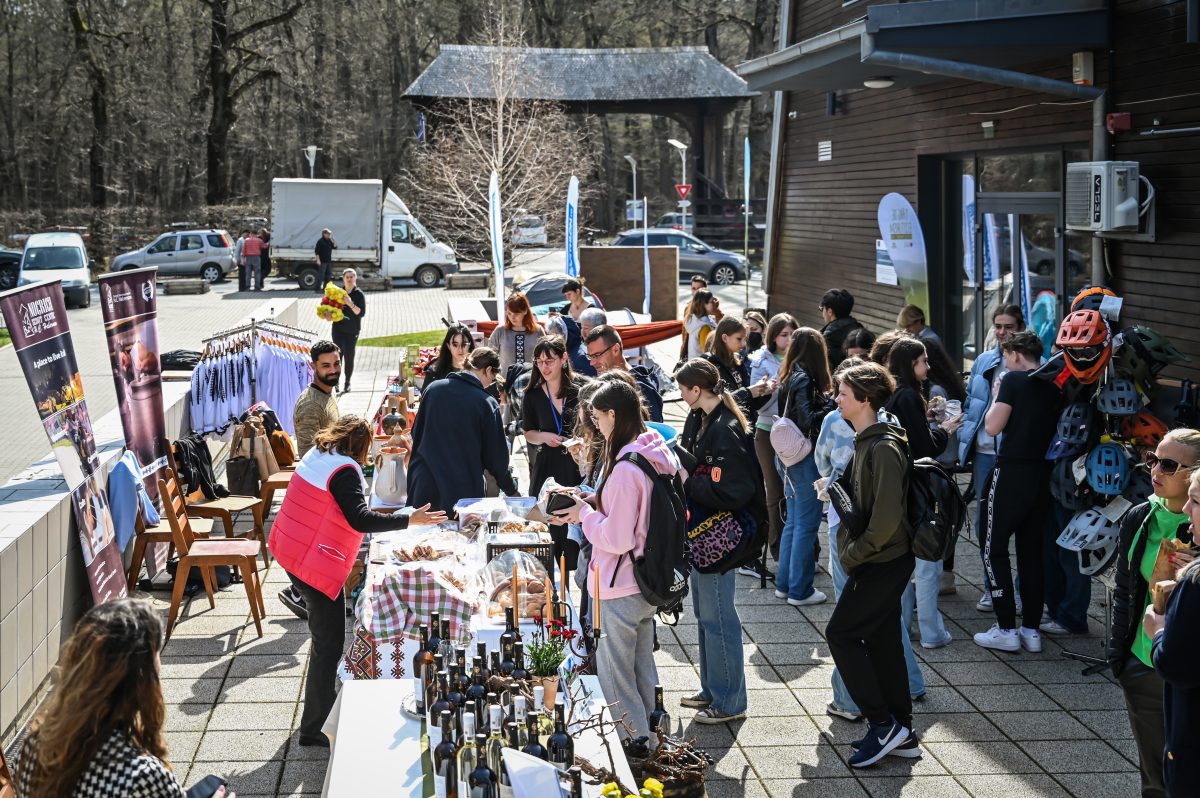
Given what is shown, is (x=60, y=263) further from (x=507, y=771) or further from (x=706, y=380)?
(x=507, y=771)

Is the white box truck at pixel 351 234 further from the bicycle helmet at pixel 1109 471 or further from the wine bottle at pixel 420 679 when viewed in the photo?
the wine bottle at pixel 420 679

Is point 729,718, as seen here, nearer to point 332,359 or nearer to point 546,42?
point 332,359

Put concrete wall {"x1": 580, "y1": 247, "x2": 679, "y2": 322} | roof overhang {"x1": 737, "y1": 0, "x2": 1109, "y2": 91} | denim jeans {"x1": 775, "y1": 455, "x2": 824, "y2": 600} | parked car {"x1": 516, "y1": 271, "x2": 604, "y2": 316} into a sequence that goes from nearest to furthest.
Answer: denim jeans {"x1": 775, "y1": 455, "x2": 824, "y2": 600} < roof overhang {"x1": 737, "y1": 0, "x2": 1109, "y2": 91} < concrete wall {"x1": 580, "y1": 247, "x2": 679, "y2": 322} < parked car {"x1": 516, "y1": 271, "x2": 604, "y2": 316}

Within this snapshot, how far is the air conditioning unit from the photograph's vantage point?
9.07m

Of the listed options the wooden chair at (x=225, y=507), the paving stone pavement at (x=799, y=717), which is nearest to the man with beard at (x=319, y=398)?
the wooden chair at (x=225, y=507)

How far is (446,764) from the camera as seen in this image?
13.2ft

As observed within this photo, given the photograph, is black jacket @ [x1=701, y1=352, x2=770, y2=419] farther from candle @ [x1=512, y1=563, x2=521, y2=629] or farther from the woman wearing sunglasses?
the woman wearing sunglasses

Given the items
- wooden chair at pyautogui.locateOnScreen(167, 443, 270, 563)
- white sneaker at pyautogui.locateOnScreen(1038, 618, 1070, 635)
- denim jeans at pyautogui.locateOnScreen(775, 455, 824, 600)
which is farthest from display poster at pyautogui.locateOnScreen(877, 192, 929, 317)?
wooden chair at pyautogui.locateOnScreen(167, 443, 270, 563)

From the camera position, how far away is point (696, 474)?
6.16m

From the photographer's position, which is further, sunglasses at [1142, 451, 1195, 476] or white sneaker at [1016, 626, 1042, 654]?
white sneaker at [1016, 626, 1042, 654]

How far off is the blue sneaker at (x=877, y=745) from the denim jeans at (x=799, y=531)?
2343 millimetres

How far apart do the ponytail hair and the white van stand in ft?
86.1

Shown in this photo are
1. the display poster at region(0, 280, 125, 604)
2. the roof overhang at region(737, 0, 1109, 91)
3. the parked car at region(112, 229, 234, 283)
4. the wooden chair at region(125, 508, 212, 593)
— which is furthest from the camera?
the parked car at region(112, 229, 234, 283)

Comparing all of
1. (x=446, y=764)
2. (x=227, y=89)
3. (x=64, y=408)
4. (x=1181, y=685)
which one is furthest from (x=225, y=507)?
(x=227, y=89)
